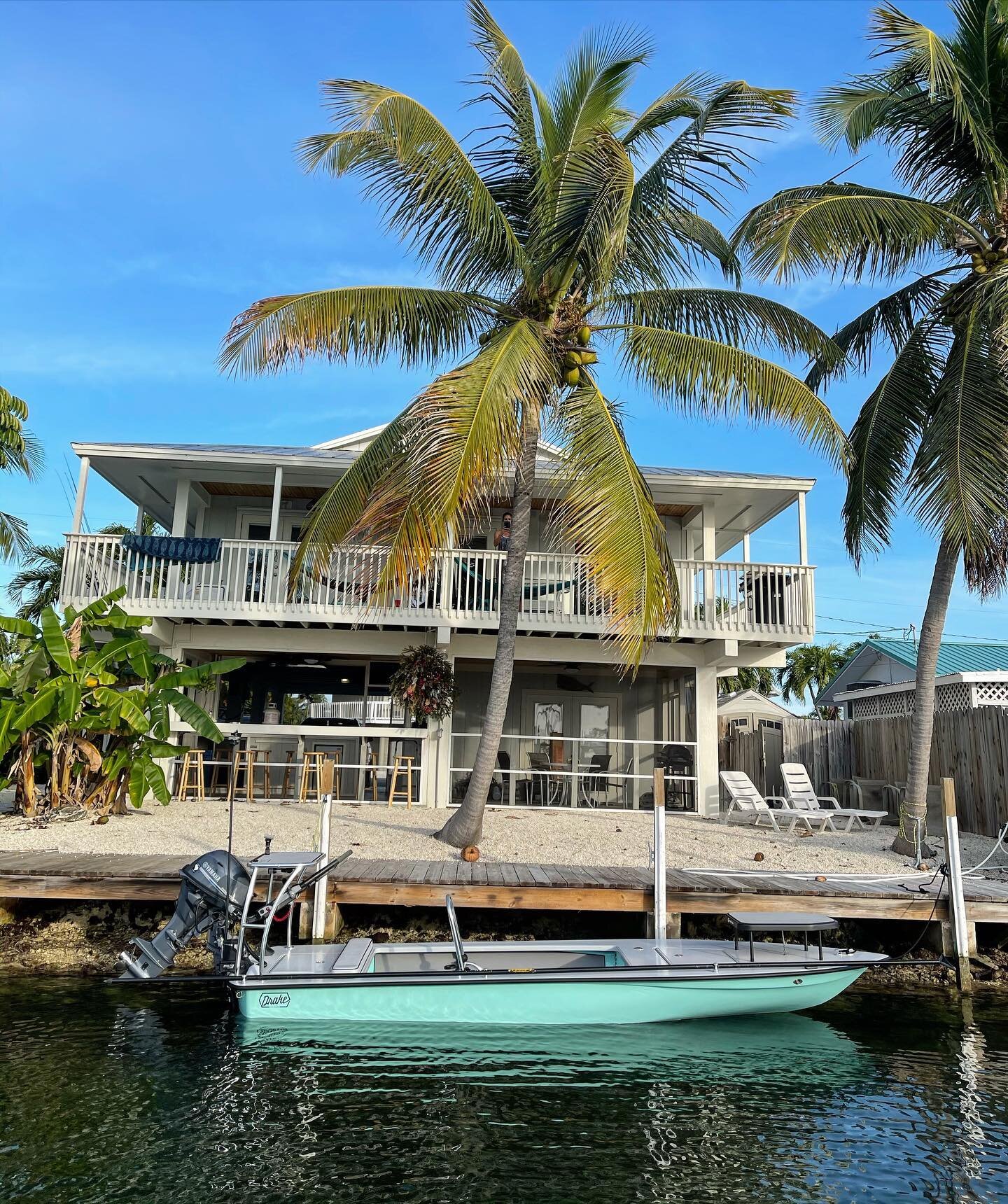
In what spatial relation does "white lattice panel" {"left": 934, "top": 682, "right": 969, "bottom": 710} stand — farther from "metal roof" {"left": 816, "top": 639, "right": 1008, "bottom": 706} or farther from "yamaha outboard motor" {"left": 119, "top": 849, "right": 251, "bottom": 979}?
"yamaha outboard motor" {"left": 119, "top": 849, "right": 251, "bottom": 979}

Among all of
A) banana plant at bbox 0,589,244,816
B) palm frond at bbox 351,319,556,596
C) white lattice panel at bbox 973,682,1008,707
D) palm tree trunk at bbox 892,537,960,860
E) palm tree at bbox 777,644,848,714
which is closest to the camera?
palm frond at bbox 351,319,556,596

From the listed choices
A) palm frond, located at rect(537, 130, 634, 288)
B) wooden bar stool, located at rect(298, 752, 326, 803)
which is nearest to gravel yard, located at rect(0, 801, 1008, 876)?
wooden bar stool, located at rect(298, 752, 326, 803)

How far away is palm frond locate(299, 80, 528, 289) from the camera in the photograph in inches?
383

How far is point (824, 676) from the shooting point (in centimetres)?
4681

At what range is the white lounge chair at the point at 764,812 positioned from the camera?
13.5 metres

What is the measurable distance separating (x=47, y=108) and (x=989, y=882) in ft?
51.2

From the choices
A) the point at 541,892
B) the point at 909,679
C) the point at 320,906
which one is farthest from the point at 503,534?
the point at 909,679

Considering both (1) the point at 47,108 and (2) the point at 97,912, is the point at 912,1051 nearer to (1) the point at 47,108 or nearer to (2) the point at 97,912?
(2) the point at 97,912

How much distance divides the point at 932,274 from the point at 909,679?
15544 millimetres

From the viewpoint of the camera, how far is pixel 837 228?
11078 mm

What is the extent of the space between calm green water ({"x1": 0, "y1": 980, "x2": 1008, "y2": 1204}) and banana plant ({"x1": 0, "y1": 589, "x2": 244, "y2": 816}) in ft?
15.7

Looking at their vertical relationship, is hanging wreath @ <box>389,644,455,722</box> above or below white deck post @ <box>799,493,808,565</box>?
below

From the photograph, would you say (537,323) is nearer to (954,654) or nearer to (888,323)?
(888,323)

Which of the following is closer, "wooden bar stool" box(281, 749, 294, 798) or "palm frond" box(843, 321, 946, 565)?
A: "palm frond" box(843, 321, 946, 565)
